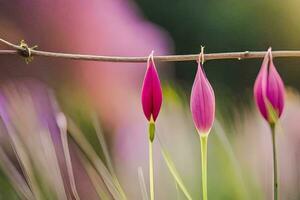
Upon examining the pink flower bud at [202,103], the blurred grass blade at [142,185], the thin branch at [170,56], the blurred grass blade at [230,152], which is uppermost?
the thin branch at [170,56]

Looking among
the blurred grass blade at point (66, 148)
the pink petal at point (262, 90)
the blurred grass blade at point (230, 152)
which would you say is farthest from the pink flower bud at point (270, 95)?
the blurred grass blade at point (66, 148)

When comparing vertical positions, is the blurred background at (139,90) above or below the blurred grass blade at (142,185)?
above

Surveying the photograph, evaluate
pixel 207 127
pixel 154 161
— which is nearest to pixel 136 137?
pixel 154 161

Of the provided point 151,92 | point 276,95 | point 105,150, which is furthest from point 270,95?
point 105,150

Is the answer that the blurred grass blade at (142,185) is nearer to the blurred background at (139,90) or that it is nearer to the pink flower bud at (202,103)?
the blurred background at (139,90)

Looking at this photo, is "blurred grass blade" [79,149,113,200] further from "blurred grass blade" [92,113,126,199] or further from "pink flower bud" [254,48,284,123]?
"pink flower bud" [254,48,284,123]

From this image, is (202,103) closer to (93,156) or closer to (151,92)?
(151,92)

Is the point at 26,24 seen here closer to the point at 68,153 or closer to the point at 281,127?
the point at 68,153
